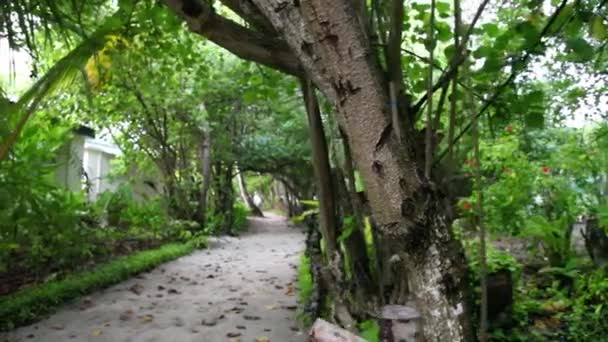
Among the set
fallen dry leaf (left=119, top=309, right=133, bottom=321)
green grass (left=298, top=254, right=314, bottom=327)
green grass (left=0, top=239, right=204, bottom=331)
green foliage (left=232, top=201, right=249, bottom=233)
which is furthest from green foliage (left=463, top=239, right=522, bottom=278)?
green foliage (left=232, top=201, right=249, bottom=233)

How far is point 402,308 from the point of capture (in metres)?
1.82

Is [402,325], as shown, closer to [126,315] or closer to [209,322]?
[209,322]

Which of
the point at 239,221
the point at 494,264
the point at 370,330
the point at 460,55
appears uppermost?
the point at 460,55

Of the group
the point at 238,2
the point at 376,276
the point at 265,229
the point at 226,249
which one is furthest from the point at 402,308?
the point at 265,229

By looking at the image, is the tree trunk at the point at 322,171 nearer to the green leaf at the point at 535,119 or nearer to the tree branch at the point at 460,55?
the tree branch at the point at 460,55

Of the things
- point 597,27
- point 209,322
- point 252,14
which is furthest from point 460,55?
point 209,322

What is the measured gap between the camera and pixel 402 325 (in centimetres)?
175

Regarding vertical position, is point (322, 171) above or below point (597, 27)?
below

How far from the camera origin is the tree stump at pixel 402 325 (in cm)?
173

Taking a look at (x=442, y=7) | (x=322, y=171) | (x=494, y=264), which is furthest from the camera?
(x=494, y=264)

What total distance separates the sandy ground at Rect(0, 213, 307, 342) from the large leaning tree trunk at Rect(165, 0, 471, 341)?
232 centimetres

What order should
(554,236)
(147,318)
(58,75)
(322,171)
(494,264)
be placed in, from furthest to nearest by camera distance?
(554,236) < (147,318) < (494,264) < (58,75) < (322,171)

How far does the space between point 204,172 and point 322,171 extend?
967cm

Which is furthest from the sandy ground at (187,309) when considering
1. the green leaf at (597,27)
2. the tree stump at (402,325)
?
the green leaf at (597,27)
